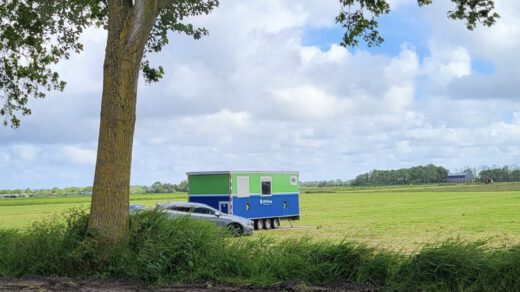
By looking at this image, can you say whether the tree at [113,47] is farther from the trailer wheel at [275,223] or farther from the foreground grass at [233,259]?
the trailer wheel at [275,223]

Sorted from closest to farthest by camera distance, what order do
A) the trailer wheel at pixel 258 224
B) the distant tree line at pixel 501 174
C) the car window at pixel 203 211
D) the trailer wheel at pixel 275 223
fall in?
the car window at pixel 203 211 < the trailer wheel at pixel 258 224 < the trailer wheel at pixel 275 223 < the distant tree line at pixel 501 174

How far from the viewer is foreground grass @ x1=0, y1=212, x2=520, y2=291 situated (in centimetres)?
751

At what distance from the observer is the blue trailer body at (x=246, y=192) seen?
82.7ft

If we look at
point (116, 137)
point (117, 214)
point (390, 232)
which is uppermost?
point (116, 137)

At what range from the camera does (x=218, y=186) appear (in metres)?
25.5

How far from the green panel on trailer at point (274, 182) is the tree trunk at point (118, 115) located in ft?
50.7

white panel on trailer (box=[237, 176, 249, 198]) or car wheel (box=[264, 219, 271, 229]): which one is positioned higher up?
white panel on trailer (box=[237, 176, 249, 198])

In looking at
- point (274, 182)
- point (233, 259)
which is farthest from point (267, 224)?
point (233, 259)

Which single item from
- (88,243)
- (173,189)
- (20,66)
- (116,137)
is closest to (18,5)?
(20,66)

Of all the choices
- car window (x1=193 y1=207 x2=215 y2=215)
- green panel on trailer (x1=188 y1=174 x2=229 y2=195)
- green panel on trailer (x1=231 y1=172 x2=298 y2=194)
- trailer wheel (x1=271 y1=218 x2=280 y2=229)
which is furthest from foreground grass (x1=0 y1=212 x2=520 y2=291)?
trailer wheel (x1=271 y1=218 x2=280 y2=229)

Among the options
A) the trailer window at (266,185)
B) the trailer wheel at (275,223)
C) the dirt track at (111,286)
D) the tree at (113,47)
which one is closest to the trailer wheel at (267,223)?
the trailer wheel at (275,223)

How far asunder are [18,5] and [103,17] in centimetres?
235

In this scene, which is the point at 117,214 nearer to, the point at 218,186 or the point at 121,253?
the point at 121,253

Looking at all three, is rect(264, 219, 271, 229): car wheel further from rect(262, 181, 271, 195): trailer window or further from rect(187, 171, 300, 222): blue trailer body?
rect(262, 181, 271, 195): trailer window
